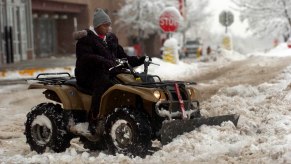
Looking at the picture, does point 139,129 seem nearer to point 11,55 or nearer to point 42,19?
point 11,55

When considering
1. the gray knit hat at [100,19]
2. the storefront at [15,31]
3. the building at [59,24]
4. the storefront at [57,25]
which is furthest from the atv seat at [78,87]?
the building at [59,24]

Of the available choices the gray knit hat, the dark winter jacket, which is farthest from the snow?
the gray knit hat

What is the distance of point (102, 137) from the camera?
7.22m

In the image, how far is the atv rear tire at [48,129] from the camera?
757 centimetres

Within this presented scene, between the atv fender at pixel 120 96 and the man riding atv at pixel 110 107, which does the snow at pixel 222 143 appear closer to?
the man riding atv at pixel 110 107

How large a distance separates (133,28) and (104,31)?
154ft

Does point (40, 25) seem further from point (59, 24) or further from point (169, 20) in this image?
point (169, 20)

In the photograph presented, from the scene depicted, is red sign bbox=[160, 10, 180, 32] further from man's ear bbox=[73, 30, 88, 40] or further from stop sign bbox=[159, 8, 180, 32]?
man's ear bbox=[73, 30, 88, 40]

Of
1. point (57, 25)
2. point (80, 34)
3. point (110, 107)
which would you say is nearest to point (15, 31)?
point (57, 25)

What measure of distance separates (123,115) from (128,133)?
0.22 m

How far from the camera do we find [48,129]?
7.74 m

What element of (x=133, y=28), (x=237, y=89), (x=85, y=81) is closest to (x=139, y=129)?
(x=85, y=81)

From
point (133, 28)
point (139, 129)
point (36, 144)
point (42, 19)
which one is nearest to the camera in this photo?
point (139, 129)

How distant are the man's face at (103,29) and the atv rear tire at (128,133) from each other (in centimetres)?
115
